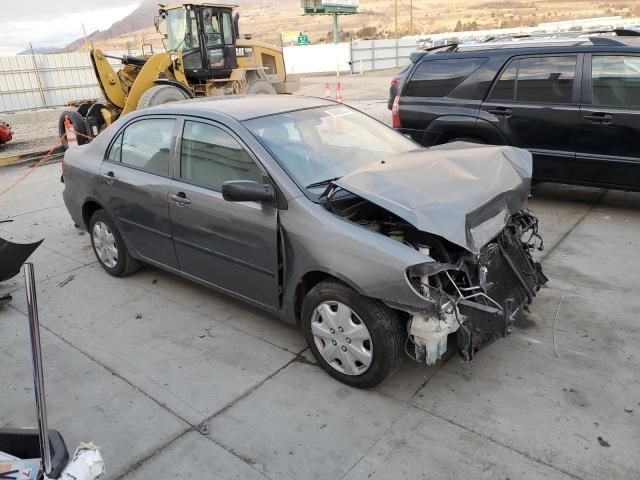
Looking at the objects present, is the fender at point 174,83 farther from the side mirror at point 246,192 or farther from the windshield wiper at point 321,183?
the side mirror at point 246,192

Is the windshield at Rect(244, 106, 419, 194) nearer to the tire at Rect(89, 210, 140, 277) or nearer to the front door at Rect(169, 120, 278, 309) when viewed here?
the front door at Rect(169, 120, 278, 309)

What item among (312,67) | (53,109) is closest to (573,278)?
(53,109)

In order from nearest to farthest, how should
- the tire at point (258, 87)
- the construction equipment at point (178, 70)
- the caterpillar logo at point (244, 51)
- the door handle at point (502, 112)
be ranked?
the door handle at point (502, 112) < the construction equipment at point (178, 70) < the tire at point (258, 87) < the caterpillar logo at point (244, 51)

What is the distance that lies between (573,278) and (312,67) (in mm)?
34909

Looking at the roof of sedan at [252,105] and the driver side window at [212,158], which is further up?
the roof of sedan at [252,105]

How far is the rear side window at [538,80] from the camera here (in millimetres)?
5773

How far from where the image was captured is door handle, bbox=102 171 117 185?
4512 mm

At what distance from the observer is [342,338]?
122 inches

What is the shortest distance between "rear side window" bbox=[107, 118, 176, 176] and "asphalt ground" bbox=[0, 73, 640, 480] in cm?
114

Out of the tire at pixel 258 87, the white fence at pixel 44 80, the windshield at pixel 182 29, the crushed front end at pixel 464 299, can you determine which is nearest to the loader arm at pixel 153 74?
the windshield at pixel 182 29

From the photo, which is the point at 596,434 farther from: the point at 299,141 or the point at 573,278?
the point at 299,141

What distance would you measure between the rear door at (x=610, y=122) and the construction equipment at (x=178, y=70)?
7861mm

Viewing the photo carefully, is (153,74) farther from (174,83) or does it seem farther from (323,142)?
(323,142)

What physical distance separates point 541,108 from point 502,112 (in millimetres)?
425
